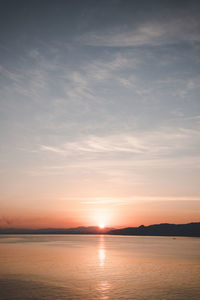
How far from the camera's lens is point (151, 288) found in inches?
1291

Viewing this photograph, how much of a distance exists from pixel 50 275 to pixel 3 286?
32.5 ft

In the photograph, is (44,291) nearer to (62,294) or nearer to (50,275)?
(62,294)

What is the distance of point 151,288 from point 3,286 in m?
17.1

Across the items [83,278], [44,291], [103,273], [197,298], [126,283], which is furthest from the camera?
[103,273]

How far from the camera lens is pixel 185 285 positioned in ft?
114

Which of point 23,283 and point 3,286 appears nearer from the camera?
point 3,286

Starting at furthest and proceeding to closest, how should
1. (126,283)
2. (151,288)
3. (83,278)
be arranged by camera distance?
(83,278) < (126,283) < (151,288)

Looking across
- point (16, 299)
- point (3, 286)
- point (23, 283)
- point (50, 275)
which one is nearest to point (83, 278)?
point (50, 275)

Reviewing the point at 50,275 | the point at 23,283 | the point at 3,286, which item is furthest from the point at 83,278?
the point at 3,286

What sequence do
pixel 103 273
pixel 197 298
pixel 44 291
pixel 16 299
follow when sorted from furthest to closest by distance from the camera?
pixel 103 273, pixel 44 291, pixel 197 298, pixel 16 299

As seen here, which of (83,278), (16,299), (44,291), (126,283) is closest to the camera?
(16,299)

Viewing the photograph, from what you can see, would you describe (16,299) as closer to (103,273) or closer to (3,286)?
(3,286)

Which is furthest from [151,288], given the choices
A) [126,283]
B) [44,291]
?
[44,291]

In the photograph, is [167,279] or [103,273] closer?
[167,279]
